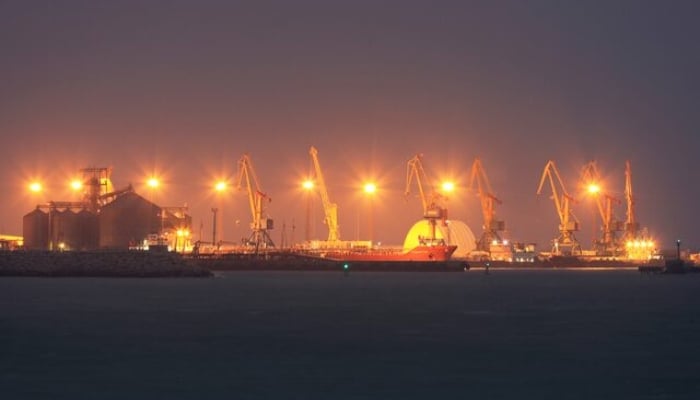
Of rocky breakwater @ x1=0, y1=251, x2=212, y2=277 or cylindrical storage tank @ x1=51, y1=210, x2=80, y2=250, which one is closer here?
rocky breakwater @ x1=0, y1=251, x2=212, y2=277

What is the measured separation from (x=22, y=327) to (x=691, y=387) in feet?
89.8

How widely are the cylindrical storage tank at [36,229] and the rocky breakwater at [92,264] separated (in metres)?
51.7

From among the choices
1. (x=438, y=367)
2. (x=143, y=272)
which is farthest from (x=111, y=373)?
(x=143, y=272)

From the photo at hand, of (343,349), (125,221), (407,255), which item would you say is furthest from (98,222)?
(343,349)

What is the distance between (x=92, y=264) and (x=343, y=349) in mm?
70184

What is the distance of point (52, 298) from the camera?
218ft

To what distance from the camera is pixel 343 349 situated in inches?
1523

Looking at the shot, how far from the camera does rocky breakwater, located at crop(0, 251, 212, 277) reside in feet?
339

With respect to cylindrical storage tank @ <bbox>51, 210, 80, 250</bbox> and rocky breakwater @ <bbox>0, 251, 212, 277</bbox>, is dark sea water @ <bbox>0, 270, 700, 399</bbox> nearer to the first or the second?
rocky breakwater @ <bbox>0, 251, 212, 277</bbox>

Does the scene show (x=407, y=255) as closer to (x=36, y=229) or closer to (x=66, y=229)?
(x=66, y=229)

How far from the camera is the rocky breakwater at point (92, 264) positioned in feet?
339

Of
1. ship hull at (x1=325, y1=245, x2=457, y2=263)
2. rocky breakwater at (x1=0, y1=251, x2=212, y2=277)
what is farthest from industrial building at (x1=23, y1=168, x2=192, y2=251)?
rocky breakwater at (x1=0, y1=251, x2=212, y2=277)

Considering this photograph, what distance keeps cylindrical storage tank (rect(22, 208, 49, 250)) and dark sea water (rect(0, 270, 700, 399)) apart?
309 ft

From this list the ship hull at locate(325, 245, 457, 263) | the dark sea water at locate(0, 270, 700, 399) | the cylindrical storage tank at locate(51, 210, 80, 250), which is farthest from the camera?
the ship hull at locate(325, 245, 457, 263)
